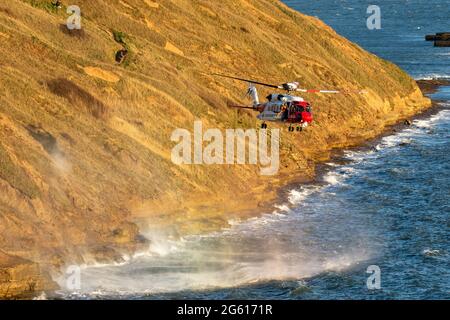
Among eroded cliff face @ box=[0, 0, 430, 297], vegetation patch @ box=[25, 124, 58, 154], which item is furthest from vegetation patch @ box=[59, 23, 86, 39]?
vegetation patch @ box=[25, 124, 58, 154]

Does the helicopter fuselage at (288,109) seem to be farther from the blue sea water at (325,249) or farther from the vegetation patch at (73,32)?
the vegetation patch at (73,32)

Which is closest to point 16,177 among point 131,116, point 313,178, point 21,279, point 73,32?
point 21,279

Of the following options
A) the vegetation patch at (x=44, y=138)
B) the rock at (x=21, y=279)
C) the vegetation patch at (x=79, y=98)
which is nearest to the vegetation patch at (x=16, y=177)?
the vegetation patch at (x=44, y=138)

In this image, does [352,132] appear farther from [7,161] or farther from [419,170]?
[7,161]

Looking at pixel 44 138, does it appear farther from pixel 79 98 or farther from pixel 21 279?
pixel 21 279

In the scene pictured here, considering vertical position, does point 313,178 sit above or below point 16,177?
above
